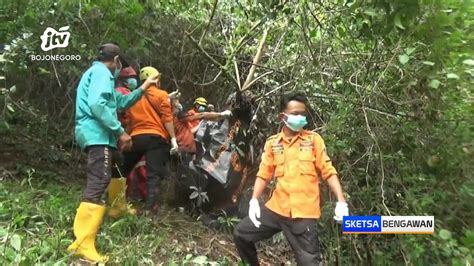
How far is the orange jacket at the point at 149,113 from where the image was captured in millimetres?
5023

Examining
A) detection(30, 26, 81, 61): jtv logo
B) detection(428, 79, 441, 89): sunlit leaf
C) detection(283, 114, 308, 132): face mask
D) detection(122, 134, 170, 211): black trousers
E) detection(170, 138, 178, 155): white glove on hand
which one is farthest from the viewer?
detection(30, 26, 81, 61): jtv logo

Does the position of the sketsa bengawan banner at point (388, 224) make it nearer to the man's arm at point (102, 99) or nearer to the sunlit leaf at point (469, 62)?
the sunlit leaf at point (469, 62)

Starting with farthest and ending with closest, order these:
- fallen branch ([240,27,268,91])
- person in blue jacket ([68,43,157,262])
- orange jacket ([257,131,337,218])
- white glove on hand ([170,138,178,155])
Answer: fallen branch ([240,27,268,91]) < white glove on hand ([170,138,178,155]) < person in blue jacket ([68,43,157,262]) < orange jacket ([257,131,337,218])

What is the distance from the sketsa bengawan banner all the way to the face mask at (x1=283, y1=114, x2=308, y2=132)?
0.75 metres

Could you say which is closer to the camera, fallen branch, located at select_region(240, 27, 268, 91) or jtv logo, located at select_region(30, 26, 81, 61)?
jtv logo, located at select_region(30, 26, 81, 61)

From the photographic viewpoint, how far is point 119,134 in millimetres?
4078

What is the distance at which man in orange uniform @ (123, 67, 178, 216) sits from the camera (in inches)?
197

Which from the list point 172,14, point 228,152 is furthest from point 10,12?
point 228,152

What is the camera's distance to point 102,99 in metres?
3.90

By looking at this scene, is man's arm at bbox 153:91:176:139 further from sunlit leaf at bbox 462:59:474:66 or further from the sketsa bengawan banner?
sunlit leaf at bbox 462:59:474:66

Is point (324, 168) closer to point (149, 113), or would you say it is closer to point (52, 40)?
point (149, 113)

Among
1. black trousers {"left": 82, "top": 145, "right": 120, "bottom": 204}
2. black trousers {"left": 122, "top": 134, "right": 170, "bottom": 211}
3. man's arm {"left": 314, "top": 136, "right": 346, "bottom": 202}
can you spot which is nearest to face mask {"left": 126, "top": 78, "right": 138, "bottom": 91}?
black trousers {"left": 122, "top": 134, "right": 170, "bottom": 211}

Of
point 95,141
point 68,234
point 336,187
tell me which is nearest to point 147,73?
point 95,141

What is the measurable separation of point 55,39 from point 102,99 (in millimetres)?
2058
